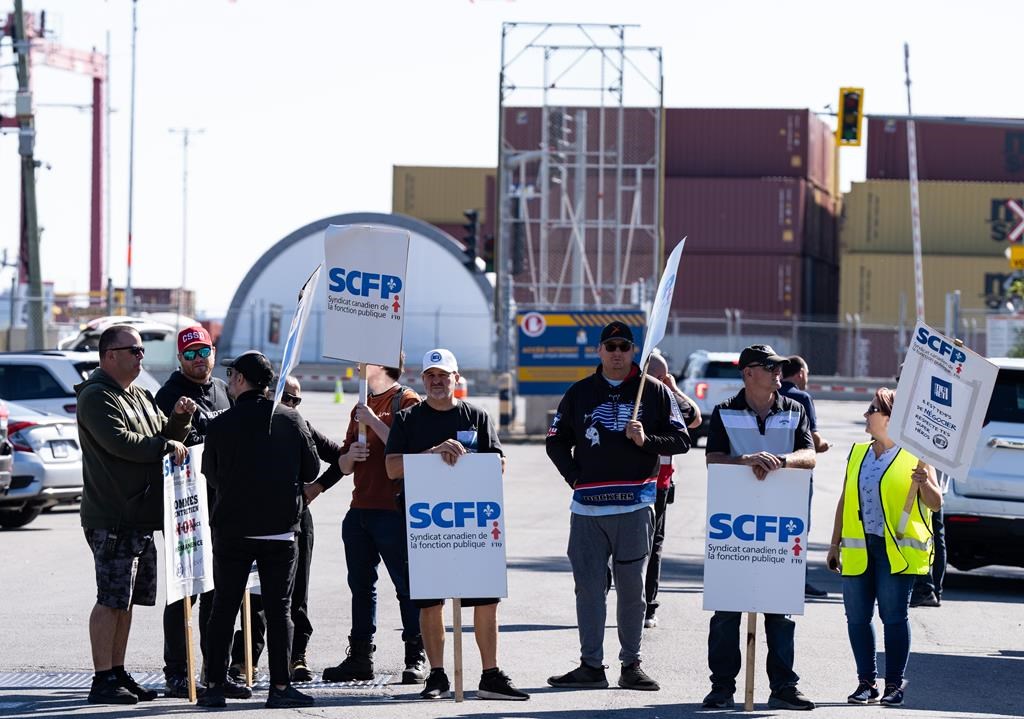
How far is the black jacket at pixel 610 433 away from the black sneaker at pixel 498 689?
102 centimetres

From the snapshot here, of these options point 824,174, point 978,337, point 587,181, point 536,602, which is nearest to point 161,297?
point 824,174

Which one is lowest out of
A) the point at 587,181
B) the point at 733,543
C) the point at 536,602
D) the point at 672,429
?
the point at 536,602

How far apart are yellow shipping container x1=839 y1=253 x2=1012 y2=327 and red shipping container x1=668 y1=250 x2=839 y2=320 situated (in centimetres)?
199

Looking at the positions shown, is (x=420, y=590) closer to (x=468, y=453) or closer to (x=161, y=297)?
(x=468, y=453)

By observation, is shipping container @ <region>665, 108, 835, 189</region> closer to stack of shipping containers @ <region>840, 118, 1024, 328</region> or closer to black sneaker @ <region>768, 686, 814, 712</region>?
stack of shipping containers @ <region>840, 118, 1024, 328</region>

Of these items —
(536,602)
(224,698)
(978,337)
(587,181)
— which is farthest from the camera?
(978,337)

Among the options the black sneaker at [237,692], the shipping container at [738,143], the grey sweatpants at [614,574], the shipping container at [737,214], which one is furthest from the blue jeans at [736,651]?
the shipping container at [738,143]

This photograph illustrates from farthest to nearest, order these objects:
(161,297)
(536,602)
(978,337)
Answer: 1. (161,297)
2. (978,337)
3. (536,602)

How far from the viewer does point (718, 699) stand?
8.55m

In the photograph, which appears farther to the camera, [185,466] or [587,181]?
[587,181]

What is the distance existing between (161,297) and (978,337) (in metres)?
45.1

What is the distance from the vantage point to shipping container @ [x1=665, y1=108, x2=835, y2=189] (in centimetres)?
6419

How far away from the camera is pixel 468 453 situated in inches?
347

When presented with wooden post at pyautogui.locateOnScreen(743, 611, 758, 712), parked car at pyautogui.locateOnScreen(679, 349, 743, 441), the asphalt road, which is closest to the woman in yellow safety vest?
the asphalt road
